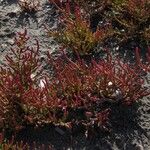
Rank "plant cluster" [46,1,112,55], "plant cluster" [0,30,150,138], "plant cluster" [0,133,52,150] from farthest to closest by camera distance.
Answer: "plant cluster" [46,1,112,55] < "plant cluster" [0,30,150,138] < "plant cluster" [0,133,52,150]

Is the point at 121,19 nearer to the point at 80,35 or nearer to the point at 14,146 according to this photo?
the point at 80,35

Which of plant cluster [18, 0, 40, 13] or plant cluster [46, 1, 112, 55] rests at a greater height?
plant cluster [18, 0, 40, 13]

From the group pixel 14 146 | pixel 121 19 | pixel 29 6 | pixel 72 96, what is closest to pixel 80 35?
pixel 121 19

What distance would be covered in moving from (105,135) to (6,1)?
2753 millimetres

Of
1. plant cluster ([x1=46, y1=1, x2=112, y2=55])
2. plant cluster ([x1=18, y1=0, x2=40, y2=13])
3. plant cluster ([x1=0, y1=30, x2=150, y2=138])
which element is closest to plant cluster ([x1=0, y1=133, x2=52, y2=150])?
plant cluster ([x1=0, y1=30, x2=150, y2=138])

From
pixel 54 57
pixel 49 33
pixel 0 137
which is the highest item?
pixel 49 33

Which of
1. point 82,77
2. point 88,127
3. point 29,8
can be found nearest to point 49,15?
point 29,8

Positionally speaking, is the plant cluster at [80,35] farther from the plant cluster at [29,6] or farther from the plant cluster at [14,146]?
the plant cluster at [14,146]

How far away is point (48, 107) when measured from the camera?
4.10 m

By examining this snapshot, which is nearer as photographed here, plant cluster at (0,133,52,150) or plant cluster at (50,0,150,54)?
plant cluster at (0,133,52,150)

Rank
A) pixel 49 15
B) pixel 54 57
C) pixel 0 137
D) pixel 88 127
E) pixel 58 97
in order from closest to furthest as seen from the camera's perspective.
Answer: pixel 0 137, pixel 88 127, pixel 58 97, pixel 54 57, pixel 49 15

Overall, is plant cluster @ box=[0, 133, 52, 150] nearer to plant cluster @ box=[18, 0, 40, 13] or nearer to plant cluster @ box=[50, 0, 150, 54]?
plant cluster @ box=[50, 0, 150, 54]

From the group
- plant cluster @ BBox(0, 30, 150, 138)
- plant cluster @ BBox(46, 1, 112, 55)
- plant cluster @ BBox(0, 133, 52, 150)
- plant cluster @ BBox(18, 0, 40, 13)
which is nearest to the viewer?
plant cluster @ BBox(0, 133, 52, 150)

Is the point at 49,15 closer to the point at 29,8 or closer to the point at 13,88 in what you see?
the point at 29,8
